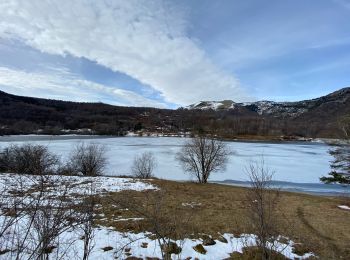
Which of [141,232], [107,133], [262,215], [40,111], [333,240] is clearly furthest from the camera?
[40,111]

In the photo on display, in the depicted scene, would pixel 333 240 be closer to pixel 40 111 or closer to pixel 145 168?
pixel 145 168

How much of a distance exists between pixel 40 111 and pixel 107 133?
6032 cm

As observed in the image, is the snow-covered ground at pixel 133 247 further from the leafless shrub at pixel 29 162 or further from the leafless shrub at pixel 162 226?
the leafless shrub at pixel 29 162

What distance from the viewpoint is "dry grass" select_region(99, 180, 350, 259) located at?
1098 cm

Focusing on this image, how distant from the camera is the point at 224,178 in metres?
38.4

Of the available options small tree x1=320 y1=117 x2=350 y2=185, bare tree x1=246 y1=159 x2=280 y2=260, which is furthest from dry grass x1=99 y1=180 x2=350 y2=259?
bare tree x1=246 y1=159 x2=280 y2=260

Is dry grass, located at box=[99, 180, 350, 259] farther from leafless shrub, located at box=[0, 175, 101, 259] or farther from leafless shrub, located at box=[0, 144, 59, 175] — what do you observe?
leafless shrub, located at box=[0, 144, 59, 175]

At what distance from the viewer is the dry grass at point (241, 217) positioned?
10983 mm

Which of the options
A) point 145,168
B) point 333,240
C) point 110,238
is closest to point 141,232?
point 110,238

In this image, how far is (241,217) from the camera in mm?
14930

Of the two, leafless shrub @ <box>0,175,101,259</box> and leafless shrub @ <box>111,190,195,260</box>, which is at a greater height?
leafless shrub @ <box>0,175,101,259</box>

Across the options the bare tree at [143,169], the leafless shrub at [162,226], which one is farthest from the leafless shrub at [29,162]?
the bare tree at [143,169]

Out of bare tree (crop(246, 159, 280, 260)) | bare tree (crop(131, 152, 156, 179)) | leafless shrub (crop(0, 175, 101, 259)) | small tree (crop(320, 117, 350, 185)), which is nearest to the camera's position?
leafless shrub (crop(0, 175, 101, 259))

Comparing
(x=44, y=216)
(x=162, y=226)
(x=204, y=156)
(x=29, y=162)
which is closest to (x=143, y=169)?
(x=204, y=156)
